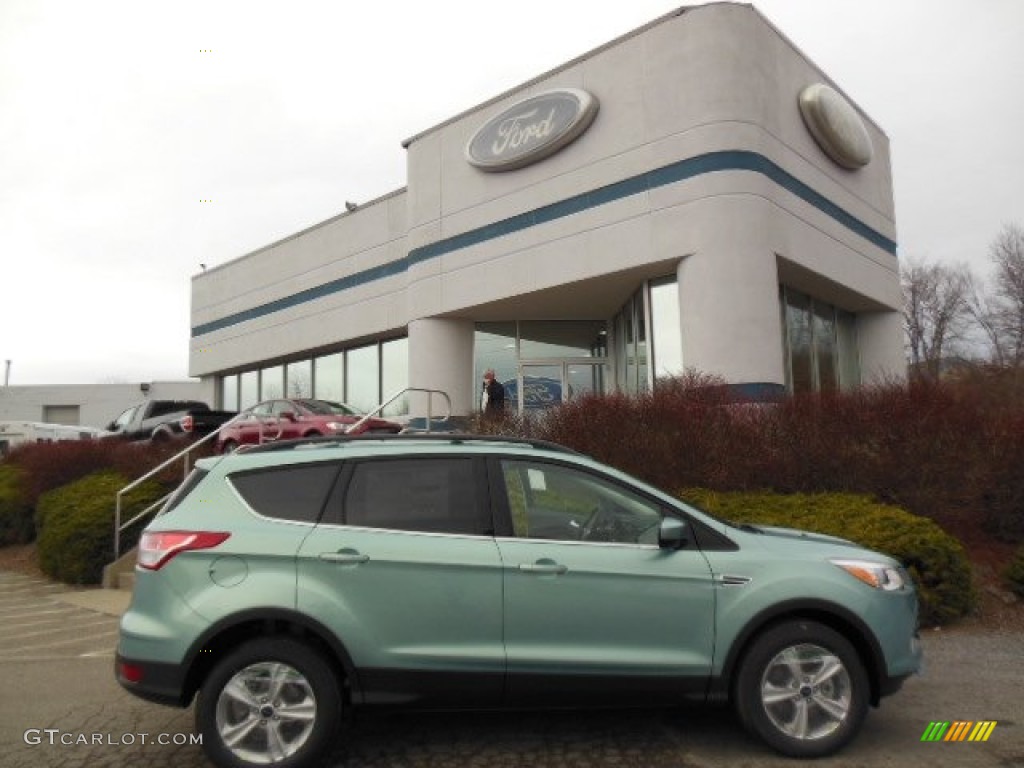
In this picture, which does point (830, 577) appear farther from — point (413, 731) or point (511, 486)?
point (413, 731)

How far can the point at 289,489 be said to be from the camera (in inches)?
167

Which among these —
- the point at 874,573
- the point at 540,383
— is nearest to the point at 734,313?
the point at 540,383

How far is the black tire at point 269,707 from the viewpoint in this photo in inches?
151

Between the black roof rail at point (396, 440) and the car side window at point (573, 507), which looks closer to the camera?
the car side window at point (573, 507)

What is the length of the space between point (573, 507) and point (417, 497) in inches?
32.9

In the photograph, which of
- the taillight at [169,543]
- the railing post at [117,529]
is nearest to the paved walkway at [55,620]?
the railing post at [117,529]

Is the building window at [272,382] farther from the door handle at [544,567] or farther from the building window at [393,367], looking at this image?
the door handle at [544,567]

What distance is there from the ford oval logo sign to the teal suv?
12425 mm

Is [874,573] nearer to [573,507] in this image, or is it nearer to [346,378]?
[573,507]

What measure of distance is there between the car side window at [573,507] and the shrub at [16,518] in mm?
12565

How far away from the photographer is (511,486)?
4305 millimetres

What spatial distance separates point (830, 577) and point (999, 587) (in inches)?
168

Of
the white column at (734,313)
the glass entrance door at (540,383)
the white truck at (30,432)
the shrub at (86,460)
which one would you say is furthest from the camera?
the white truck at (30,432)

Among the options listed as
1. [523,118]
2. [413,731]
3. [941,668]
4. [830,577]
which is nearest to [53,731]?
[413,731]
